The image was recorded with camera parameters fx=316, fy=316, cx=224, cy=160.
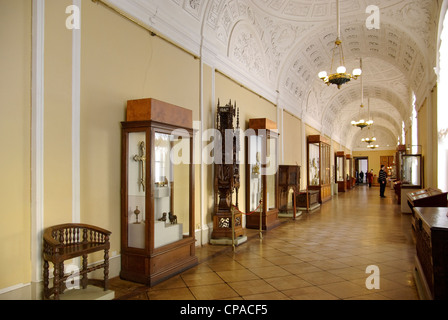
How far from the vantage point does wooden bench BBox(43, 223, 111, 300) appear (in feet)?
11.8

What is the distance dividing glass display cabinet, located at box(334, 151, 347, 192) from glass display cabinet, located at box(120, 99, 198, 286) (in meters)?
21.4

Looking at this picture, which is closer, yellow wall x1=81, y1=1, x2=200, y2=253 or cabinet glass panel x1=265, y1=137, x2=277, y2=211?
yellow wall x1=81, y1=1, x2=200, y2=253

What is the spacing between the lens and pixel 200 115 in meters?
7.45

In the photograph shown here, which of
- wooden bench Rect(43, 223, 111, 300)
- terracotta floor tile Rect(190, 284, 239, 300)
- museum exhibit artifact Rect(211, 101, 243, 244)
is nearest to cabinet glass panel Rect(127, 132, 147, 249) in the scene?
wooden bench Rect(43, 223, 111, 300)

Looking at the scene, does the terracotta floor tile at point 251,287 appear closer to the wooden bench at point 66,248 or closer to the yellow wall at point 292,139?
the wooden bench at point 66,248

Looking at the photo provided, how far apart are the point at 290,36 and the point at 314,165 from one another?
7.78 metres

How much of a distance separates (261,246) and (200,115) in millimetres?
3363

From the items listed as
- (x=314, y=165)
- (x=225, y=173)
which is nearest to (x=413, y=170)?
(x=314, y=165)

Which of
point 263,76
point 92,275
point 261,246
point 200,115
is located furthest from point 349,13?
point 92,275

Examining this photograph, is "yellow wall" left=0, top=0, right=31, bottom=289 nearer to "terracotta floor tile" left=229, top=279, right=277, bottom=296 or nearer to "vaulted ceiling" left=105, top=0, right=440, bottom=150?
"vaulted ceiling" left=105, top=0, right=440, bottom=150

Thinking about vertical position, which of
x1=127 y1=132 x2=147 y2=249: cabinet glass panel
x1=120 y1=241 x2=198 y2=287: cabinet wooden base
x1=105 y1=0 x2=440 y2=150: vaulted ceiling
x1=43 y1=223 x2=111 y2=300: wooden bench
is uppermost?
x1=105 y1=0 x2=440 y2=150: vaulted ceiling

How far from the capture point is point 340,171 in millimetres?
27047

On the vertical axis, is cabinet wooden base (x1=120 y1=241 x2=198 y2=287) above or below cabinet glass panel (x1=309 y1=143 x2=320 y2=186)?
below

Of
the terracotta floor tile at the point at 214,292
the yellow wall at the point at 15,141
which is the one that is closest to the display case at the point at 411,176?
the terracotta floor tile at the point at 214,292
